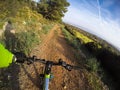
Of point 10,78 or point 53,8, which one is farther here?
point 53,8

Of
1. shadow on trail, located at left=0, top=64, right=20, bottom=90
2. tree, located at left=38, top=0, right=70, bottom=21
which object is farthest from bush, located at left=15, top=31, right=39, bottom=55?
tree, located at left=38, top=0, right=70, bottom=21

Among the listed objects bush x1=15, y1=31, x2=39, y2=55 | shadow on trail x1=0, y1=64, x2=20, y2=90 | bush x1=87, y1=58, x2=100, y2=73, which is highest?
shadow on trail x1=0, y1=64, x2=20, y2=90

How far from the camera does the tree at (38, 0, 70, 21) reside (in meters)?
20.6

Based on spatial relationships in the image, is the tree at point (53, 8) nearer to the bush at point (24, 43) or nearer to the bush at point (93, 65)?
the bush at point (24, 43)

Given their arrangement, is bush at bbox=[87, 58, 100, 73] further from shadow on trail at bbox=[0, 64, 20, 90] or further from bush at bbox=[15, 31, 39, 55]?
shadow on trail at bbox=[0, 64, 20, 90]

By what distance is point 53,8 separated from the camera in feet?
74.9

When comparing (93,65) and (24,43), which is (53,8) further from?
(93,65)

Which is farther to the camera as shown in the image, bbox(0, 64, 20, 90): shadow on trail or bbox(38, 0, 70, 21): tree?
bbox(38, 0, 70, 21): tree

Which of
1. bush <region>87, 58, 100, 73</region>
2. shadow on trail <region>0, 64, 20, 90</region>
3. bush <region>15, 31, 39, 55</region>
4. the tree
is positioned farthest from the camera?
the tree

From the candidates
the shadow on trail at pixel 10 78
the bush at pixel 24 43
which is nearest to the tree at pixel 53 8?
the bush at pixel 24 43

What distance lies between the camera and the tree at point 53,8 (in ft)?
67.6

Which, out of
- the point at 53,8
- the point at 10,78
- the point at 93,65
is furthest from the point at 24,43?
the point at 53,8

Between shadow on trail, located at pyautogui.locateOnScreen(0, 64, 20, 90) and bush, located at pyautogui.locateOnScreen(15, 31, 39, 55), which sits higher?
shadow on trail, located at pyautogui.locateOnScreen(0, 64, 20, 90)

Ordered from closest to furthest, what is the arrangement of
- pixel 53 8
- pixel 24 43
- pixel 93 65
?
pixel 93 65 < pixel 24 43 < pixel 53 8
